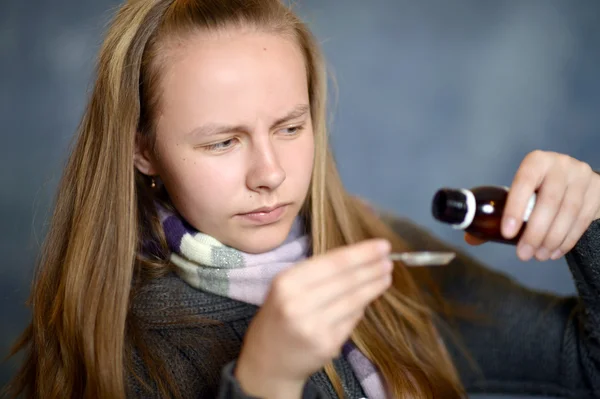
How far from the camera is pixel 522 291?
1.52 meters

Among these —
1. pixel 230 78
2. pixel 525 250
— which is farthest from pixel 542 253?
pixel 230 78

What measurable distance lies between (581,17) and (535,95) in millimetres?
231

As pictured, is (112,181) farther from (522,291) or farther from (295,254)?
(522,291)

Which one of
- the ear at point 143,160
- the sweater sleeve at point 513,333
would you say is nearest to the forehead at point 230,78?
the ear at point 143,160

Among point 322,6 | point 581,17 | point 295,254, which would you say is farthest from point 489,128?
point 295,254

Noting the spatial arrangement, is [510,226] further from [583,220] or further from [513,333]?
[513,333]

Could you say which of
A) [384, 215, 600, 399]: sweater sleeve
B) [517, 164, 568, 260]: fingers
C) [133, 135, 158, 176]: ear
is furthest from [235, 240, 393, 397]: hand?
[384, 215, 600, 399]: sweater sleeve

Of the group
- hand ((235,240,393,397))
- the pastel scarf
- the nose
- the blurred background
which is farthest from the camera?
the blurred background

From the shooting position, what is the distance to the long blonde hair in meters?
1.20

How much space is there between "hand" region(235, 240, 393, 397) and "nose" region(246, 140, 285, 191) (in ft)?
0.86

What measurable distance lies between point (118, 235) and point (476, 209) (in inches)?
22.2

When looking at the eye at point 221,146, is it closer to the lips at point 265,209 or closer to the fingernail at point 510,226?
the lips at point 265,209

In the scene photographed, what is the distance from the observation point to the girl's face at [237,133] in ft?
3.70

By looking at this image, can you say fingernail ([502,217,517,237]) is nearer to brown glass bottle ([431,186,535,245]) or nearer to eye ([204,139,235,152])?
brown glass bottle ([431,186,535,245])
